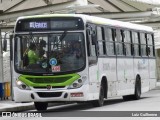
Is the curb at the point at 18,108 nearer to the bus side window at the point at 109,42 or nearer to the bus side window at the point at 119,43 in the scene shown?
the bus side window at the point at 109,42

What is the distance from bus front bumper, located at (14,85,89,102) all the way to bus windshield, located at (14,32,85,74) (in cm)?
61

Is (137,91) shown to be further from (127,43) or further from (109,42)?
(109,42)

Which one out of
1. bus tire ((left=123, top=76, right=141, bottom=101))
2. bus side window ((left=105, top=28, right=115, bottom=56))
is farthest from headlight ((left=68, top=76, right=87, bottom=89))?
bus tire ((left=123, top=76, right=141, bottom=101))

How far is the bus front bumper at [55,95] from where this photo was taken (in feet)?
69.6

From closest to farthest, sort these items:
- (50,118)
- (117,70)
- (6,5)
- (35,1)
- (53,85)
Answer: (50,118), (53,85), (117,70), (35,1), (6,5)

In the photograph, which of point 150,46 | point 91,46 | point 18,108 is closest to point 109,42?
point 91,46

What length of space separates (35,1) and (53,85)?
14.4 metres

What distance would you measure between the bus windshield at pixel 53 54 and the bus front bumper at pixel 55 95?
0.61m

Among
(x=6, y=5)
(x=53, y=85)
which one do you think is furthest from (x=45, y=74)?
(x=6, y=5)

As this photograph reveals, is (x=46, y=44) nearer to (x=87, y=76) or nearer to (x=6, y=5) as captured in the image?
(x=87, y=76)

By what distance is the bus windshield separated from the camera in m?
21.4

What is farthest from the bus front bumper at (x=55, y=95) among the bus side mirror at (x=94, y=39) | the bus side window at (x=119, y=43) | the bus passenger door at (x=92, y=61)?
the bus side window at (x=119, y=43)

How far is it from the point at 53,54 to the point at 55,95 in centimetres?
125

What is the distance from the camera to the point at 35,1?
115ft
